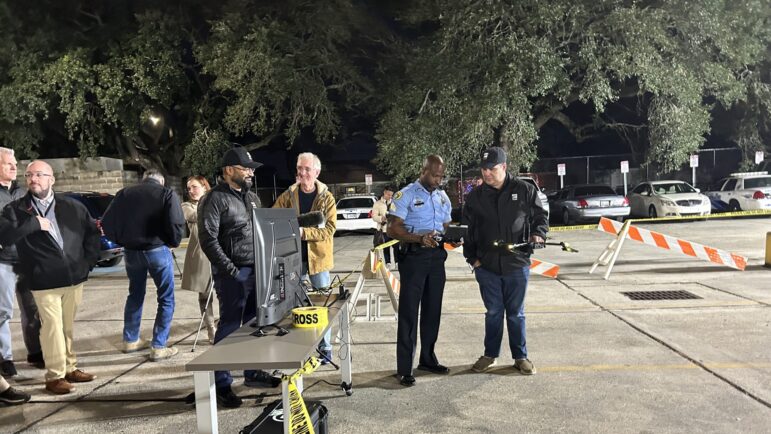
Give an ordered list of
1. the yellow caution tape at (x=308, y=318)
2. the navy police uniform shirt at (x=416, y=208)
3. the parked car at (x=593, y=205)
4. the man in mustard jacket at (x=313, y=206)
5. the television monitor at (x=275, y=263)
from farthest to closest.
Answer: the parked car at (x=593, y=205) < the man in mustard jacket at (x=313, y=206) < the navy police uniform shirt at (x=416, y=208) < the yellow caution tape at (x=308, y=318) < the television monitor at (x=275, y=263)

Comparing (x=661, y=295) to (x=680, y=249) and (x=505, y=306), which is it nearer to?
(x=680, y=249)

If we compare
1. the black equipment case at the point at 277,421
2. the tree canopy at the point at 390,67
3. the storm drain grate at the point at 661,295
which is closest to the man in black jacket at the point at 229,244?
the black equipment case at the point at 277,421

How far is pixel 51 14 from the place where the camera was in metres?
22.3

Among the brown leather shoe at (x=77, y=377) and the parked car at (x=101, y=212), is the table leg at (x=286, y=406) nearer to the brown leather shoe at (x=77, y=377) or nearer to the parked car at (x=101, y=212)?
the brown leather shoe at (x=77, y=377)

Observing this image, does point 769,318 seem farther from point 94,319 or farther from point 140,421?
point 94,319

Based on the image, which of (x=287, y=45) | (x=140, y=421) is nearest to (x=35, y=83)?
(x=287, y=45)

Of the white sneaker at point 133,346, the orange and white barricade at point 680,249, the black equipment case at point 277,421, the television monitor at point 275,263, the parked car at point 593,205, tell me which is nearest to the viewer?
the television monitor at point 275,263

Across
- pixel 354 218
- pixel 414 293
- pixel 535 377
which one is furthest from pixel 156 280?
pixel 354 218

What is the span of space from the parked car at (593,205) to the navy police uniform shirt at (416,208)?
1566 cm

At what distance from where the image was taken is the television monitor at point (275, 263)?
2.85 m

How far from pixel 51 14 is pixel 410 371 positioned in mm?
24721

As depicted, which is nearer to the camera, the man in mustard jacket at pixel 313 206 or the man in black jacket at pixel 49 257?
the man in black jacket at pixel 49 257

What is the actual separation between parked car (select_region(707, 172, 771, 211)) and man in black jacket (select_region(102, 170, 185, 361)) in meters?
19.9

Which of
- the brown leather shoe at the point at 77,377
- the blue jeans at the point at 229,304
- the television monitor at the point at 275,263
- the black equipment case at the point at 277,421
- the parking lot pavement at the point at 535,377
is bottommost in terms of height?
the parking lot pavement at the point at 535,377
